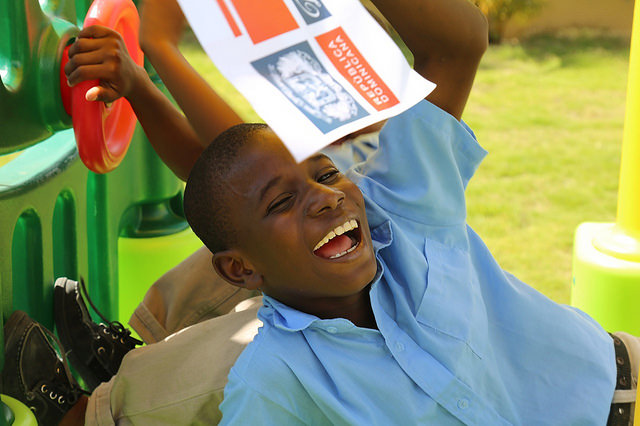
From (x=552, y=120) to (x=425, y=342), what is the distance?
3.57 metres

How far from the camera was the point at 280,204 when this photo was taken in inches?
51.5

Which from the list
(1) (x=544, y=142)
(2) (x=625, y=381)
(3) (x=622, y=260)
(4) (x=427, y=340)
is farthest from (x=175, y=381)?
(1) (x=544, y=142)

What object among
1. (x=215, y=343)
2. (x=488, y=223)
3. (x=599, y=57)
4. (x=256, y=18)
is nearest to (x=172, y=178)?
(x=215, y=343)

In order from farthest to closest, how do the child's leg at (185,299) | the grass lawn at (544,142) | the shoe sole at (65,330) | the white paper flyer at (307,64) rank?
the grass lawn at (544,142), the child's leg at (185,299), the shoe sole at (65,330), the white paper flyer at (307,64)

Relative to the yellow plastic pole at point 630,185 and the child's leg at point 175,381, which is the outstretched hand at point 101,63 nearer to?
the child's leg at point 175,381

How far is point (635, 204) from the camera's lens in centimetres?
206

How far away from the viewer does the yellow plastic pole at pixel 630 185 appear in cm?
196

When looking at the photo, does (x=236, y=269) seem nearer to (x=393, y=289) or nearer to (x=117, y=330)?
(x=393, y=289)

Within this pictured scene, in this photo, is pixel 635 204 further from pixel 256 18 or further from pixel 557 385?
pixel 256 18

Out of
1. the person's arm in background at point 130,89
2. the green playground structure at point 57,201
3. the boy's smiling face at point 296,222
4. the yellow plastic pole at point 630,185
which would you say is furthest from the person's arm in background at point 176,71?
the yellow plastic pole at point 630,185

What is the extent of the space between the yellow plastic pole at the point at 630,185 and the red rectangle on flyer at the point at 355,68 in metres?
0.97

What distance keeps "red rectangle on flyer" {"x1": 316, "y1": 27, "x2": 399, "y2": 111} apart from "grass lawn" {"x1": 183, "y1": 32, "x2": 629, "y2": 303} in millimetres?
2079

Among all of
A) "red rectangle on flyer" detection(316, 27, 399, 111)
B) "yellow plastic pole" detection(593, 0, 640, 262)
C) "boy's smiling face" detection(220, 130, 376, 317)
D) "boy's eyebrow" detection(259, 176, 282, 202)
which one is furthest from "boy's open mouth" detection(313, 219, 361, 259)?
"yellow plastic pole" detection(593, 0, 640, 262)

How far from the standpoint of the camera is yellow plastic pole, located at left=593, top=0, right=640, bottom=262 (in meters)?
1.96
